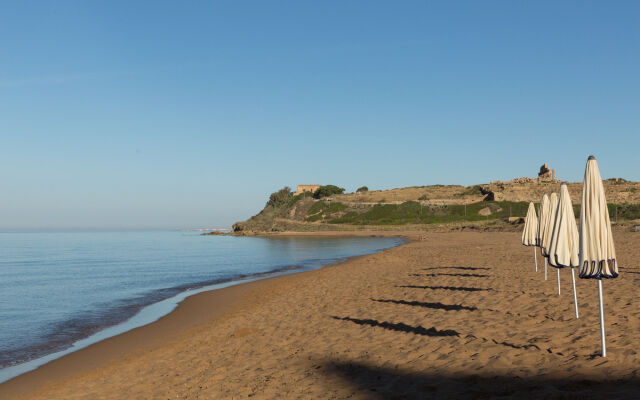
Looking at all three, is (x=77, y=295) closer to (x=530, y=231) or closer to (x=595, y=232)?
(x=530, y=231)

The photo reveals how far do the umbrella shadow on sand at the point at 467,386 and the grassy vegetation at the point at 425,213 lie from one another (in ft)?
272

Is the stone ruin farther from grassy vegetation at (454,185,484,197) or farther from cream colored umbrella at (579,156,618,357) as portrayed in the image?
cream colored umbrella at (579,156,618,357)

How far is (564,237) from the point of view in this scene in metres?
8.47

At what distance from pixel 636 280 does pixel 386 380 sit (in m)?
10.8

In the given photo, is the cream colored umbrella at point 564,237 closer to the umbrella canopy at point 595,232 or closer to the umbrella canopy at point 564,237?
the umbrella canopy at point 564,237

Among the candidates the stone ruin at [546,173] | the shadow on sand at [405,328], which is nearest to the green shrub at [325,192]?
the stone ruin at [546,173]

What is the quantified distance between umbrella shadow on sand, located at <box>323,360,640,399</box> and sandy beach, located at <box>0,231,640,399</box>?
0.6 inches

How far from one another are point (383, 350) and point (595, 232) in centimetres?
395

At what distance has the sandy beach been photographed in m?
5.98

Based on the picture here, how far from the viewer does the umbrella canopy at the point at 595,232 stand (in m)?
5.94

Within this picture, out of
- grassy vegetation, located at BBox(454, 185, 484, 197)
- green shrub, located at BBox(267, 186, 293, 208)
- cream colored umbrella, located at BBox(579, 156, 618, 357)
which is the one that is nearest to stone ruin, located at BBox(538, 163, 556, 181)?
grassy vegetation, located at BBox(454, 185, 484, 197)

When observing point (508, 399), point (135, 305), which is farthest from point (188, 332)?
point (508, 399)

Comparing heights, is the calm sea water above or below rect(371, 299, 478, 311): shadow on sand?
below

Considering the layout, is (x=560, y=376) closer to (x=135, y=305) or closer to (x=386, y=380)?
(x=386, y=380)
